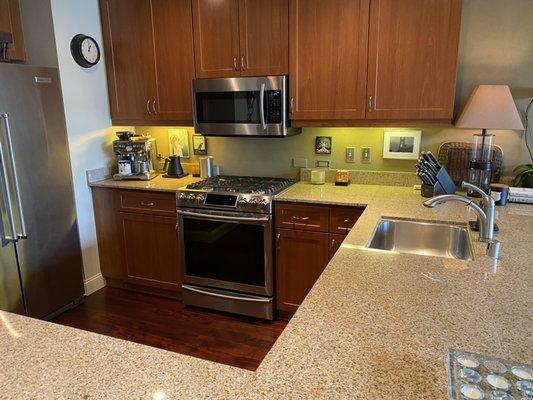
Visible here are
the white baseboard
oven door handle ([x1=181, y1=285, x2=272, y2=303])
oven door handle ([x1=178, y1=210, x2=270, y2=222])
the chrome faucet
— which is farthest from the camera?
the white baseboard

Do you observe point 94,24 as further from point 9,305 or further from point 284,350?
point 284,350

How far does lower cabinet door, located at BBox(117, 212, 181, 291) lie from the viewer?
308cm

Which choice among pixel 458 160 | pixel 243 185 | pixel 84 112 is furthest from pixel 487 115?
pixel 84 112

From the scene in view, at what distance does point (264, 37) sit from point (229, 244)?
1433 mm

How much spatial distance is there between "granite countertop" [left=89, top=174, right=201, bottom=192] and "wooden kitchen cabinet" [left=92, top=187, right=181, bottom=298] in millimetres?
45

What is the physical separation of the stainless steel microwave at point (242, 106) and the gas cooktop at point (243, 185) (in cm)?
36

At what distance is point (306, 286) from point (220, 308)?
26.2 inches

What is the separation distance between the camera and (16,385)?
857 mm

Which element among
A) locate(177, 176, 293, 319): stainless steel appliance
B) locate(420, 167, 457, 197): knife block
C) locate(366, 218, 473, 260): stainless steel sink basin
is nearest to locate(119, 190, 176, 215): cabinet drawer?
locate(177, 176, 293, 319): stainless steel appliance

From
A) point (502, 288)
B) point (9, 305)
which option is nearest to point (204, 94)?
point (9, 305)

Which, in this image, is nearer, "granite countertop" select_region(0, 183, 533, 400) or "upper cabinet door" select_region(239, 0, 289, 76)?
"granite countertop" select_region(0, 183, 533, 400)

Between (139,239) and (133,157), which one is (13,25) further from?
(139,239)

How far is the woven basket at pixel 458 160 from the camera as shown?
2.66 metres

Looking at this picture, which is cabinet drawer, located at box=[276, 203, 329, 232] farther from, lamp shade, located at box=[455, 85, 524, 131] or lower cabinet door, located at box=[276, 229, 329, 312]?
lamp shade, located at box=[455, 85, 524, 131]
